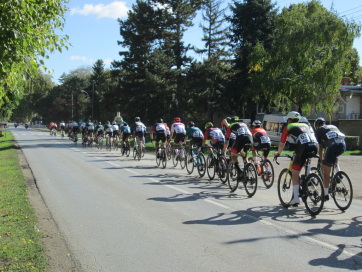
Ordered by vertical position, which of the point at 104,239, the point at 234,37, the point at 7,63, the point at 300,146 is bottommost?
the point at 104,239

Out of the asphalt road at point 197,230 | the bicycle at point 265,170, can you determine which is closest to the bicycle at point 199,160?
the asphalt road at point 197,230

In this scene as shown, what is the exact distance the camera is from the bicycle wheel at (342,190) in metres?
7.51

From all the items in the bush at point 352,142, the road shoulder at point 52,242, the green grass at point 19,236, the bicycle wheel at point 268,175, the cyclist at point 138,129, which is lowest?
the road shoulder at point 52,242

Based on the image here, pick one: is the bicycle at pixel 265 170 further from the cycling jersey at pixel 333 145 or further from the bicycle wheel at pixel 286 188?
the cycling jersey at pixel 333 145

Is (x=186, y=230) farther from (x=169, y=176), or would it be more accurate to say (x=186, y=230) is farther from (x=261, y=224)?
(x=169, y=176)

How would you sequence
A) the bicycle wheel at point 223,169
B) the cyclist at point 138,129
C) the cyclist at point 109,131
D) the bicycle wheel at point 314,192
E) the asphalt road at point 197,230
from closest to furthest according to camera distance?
the asphalt road at point 197,230
the bicycle wheel at point 314,192
the bicycle wheel at point 223,169
the cyclist at point 138,129
the cyclist at point 109,131

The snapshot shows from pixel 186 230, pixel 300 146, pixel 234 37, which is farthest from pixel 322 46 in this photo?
pixel 186 230

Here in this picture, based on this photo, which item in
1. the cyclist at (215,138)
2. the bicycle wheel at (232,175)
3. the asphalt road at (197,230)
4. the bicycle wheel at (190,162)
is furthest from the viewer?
the bicycle wheel at (190,162)

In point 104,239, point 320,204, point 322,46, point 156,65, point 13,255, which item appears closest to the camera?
point 13,255

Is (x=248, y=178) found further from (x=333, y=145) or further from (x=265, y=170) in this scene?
(x=333, y=145)

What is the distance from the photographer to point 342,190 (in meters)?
7.63

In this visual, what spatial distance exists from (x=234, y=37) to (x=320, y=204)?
111 ft

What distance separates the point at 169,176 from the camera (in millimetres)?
13281

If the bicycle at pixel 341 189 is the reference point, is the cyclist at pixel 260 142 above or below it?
above
